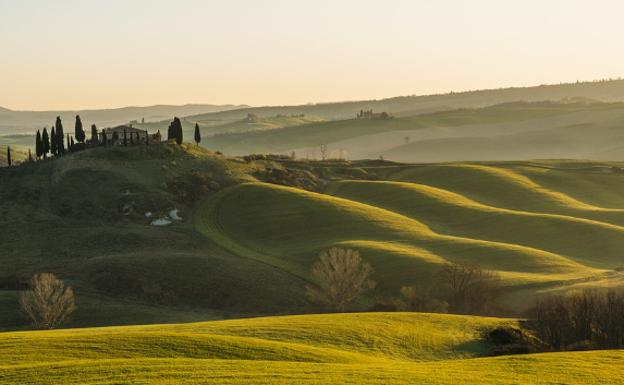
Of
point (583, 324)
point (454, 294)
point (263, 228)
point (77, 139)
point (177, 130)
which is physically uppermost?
point (177, 130)

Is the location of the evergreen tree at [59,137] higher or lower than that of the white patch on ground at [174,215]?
higher

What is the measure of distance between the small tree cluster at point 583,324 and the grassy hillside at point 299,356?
4730mm

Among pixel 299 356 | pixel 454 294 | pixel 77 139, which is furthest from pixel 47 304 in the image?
pixel 77 139

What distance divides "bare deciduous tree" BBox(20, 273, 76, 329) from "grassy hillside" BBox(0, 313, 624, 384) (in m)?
22.4

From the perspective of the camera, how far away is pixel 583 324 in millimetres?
61719

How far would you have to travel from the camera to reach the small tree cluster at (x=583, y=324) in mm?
60188

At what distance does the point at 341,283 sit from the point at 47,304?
3215 cm

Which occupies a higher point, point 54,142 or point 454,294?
point 54,142

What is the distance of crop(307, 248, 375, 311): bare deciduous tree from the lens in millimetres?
90312

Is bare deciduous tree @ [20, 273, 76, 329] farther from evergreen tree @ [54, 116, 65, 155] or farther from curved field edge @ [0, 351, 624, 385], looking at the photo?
evergreen tree @ [54, 116, 65, 155]

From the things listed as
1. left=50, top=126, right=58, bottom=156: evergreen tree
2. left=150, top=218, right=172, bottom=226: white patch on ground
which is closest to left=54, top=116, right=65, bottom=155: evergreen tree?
left=50, top=126, right=58, bottom=156: evergreen tree

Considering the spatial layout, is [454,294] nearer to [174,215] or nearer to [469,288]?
[469,288]

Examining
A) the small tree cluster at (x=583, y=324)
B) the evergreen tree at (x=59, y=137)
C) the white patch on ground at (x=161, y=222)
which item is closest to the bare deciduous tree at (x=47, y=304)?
the white patch on ground at (x=161, y=222)

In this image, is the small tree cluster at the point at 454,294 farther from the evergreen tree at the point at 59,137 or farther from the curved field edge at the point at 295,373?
the evergreen tree at the point at 59,137
